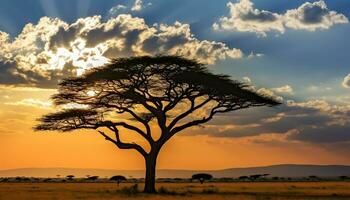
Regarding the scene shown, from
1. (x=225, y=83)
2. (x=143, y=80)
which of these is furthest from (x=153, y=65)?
(x=225, y=83)

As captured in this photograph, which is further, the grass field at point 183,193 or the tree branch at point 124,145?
the tree branch at point 124,145

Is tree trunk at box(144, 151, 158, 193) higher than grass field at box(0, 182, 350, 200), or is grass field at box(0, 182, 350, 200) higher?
tree trunk at box(144, 151, 158, 193)

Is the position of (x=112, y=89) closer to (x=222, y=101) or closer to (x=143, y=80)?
(x=143, y=80)

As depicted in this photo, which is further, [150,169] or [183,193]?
[150,169]

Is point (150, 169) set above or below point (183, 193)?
above

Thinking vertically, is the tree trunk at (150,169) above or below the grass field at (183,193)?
above

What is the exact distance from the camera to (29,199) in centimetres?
4072

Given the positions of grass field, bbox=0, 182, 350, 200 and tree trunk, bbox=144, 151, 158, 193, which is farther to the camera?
tree trunk, bbox=144, 151, 158, 193

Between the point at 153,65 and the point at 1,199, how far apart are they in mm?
18562

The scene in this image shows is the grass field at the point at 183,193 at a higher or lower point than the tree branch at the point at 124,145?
lower

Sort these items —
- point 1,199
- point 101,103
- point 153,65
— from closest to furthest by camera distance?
point 1,199 → point 153,65 → point 101,103

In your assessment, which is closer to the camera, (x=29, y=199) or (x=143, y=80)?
(x=29, y=199)

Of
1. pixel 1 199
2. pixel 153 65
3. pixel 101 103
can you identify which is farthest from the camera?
pixel 101 103

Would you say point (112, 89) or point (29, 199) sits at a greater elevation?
point (112, 89)
